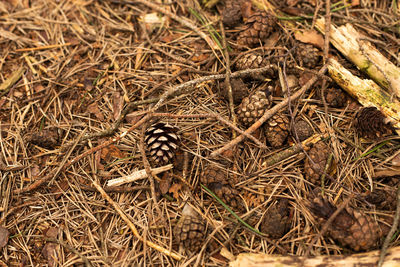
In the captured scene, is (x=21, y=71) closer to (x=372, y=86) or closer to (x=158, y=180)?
(x=158, y=180)

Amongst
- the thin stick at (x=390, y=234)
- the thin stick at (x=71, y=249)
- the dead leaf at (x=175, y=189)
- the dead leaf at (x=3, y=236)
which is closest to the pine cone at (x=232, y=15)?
the dead leaf at (x=175, y=189)

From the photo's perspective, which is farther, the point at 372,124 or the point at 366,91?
the point at 366,91

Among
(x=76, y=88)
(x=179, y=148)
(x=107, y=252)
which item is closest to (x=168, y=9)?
(x=76, y=88)

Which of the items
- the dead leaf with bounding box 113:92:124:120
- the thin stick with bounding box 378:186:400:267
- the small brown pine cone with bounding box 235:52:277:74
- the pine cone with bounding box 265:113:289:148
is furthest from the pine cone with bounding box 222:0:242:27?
the thin stick with bounding box 378:186:400:267

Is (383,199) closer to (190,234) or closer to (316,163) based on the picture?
(316,163)

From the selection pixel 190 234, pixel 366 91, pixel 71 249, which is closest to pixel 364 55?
pixel 366 91

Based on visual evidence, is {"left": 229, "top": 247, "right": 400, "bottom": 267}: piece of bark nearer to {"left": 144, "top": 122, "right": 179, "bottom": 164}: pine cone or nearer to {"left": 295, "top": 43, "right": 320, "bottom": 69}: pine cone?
{"left": 144, "top": 122, "right": 179, "bottom": 164}: pine cone
